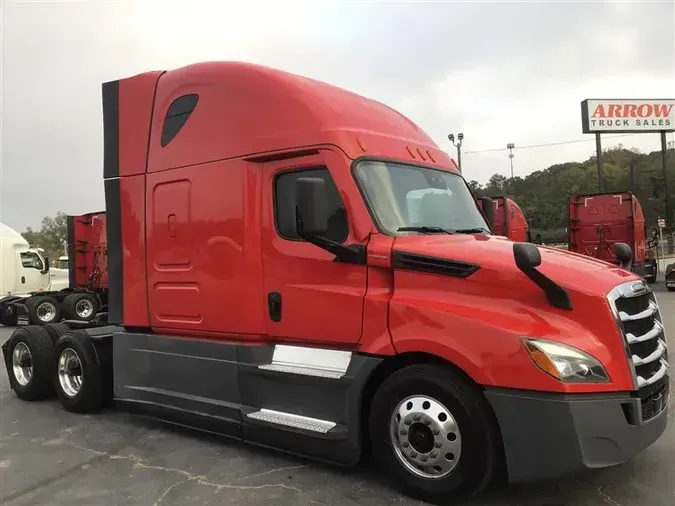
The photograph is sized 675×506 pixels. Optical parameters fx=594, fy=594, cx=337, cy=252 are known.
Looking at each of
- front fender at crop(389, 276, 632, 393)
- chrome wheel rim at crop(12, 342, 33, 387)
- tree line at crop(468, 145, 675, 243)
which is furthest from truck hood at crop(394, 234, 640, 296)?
tree line at crop(468, 145, 675, 243)

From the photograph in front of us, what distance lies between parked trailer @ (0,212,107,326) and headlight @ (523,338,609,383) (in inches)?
659

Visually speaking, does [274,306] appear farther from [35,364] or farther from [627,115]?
[627,115]

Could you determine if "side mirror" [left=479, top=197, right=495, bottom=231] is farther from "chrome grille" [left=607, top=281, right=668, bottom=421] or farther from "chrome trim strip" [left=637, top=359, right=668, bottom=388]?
"chrome trim strip" [left=637, top=359, right=668, bottom=388]

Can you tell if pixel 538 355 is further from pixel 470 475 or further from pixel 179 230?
pixel 179 230

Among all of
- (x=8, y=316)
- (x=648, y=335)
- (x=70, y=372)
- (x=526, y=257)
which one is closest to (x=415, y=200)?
(x=526, y=257)

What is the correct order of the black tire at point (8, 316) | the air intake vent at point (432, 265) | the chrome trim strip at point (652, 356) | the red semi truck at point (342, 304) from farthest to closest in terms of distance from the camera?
the black tire at point (8, 316) → the air intake vent at point (432, 265) → the chrome trim strip at point (652, 356) → the red semi truck at point (342, 304)

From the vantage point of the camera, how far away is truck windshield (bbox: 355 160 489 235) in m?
4.45

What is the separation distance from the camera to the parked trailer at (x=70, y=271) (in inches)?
715

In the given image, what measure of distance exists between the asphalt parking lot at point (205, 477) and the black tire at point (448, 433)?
23cm

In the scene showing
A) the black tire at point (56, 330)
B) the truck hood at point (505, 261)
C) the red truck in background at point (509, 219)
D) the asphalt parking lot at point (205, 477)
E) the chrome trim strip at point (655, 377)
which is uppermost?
the red truck in background at point (509, 219)

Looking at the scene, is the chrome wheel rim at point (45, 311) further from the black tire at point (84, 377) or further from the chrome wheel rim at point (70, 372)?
the black tire at point (84, 377)

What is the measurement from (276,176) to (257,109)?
2.07 feet

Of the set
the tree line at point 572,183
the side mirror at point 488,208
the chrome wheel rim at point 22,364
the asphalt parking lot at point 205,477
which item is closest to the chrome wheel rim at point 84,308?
the chrome wheel rim at point 22,364

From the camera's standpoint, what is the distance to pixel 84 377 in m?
6.41
